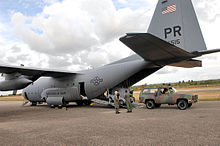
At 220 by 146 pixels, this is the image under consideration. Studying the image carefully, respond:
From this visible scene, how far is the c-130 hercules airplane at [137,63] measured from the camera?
1148cm

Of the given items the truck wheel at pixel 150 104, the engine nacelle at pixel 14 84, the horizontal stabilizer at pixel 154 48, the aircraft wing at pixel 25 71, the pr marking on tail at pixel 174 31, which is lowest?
the truck wheel at pixel 150 104

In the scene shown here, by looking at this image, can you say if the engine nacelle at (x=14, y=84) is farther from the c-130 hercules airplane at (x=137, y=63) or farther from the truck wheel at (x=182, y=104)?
the truck wheel at (x=182, y=104)

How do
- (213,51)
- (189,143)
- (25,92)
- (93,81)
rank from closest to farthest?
(189,143) → (213,51) → (93,81) → (25,92)

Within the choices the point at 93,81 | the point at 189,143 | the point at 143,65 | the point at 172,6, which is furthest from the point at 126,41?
the point at 93,81

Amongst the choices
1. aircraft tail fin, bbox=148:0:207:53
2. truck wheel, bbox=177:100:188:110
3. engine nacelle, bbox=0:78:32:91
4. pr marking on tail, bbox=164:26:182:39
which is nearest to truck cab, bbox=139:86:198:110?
truck wheel, bbox=177:100:188:110

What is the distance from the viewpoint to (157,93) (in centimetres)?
1391

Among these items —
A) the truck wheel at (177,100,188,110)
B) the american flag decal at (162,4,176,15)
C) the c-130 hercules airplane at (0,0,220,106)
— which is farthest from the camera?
the american flag decal at (162,4,176,15)

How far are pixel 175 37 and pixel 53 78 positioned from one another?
525 inches

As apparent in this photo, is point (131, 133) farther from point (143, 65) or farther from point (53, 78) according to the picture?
point (53, 78)

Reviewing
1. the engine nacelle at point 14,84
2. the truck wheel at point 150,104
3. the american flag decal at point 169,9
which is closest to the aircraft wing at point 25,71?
the engine nacelle at point 14,84

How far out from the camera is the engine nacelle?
1586 cm

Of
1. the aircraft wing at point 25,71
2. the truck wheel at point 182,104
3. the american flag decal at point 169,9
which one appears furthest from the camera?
the aircraft wing at point 25,71

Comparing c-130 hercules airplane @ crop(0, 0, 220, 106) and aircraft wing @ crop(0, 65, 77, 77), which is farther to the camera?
aircraft wing @ crop(0, 65, 77, 77)

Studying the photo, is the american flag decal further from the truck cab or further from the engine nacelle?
the engine nacelle
